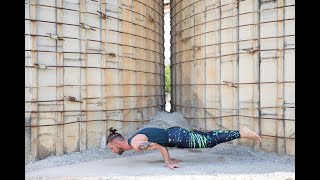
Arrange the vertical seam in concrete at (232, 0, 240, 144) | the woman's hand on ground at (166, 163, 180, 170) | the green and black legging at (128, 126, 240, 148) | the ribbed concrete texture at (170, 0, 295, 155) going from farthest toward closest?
the vertical seam in concrete at (232, 0, 240, 144) < the ribbed concrete texture at (170, 0, 295, 155) < the green and black legging at (128, 126, 240, 148) < the woman's hand on ground at (166, 163, 180, 170)

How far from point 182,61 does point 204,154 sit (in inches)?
131

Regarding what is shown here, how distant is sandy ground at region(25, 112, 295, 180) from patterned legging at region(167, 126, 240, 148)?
477 millimetres

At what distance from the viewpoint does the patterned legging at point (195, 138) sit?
5484 mm

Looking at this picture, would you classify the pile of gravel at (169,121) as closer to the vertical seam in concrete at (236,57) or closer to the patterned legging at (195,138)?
the vertical seam in concrete at (236,57)

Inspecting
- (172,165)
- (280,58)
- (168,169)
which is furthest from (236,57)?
(168,169)

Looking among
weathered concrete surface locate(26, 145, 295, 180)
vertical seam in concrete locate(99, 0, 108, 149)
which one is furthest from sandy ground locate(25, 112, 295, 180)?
vertical seam in concrete locate(99, 0, 108, 149)

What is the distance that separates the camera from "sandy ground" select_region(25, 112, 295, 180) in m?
4.80

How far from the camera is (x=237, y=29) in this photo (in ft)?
22.6

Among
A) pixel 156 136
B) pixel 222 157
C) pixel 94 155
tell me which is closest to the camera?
pixel 156 136

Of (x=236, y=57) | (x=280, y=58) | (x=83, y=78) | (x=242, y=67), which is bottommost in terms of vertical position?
(x=83, y=78)

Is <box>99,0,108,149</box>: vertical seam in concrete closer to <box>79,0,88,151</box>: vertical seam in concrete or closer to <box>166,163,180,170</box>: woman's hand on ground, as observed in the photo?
<box>79,0,88,151</box>: vertical seam in concrete

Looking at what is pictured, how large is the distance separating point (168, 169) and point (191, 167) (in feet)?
1.67

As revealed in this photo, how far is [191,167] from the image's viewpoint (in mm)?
5469

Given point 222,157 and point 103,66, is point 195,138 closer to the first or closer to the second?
point 222,157
